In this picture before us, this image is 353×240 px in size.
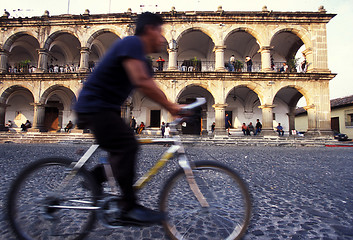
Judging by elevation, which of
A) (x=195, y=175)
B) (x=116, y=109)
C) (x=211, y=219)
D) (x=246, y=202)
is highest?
(x=116, y=109)

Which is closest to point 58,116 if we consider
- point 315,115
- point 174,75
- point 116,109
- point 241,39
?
point 174,75

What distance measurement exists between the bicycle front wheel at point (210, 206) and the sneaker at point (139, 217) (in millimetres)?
83

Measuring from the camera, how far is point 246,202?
1.36 m

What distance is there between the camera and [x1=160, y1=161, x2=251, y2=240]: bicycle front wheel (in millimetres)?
1348

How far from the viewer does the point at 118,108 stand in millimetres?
1341

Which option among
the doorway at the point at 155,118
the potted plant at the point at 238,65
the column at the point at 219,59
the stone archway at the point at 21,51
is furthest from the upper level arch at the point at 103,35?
the potted plant at the point at 238,65

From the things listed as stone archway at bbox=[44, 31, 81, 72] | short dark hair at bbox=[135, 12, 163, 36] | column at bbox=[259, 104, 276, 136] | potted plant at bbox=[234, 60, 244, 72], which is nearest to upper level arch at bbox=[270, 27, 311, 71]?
potted plant at bbox=[234, 60, 244, 72]

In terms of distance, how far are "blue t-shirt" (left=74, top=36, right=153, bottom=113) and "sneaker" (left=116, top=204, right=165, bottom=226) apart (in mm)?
706

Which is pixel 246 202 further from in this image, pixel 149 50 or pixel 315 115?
pixel 315 115

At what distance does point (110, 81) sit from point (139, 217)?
0.94 meters

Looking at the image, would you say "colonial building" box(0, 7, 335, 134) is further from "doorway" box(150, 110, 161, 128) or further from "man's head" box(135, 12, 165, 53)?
"man's head" box(135, 12, 165, 53)

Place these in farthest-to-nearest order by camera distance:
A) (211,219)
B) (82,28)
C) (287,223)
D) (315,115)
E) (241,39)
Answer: (241,39) → (82,28) → (315,115) → (287,223) → (211,219)

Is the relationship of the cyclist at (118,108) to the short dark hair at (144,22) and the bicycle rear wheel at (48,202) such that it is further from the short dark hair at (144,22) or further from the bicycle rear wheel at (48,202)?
the bicycle rear wheel at (48,202)

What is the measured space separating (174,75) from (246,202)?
1333cm
